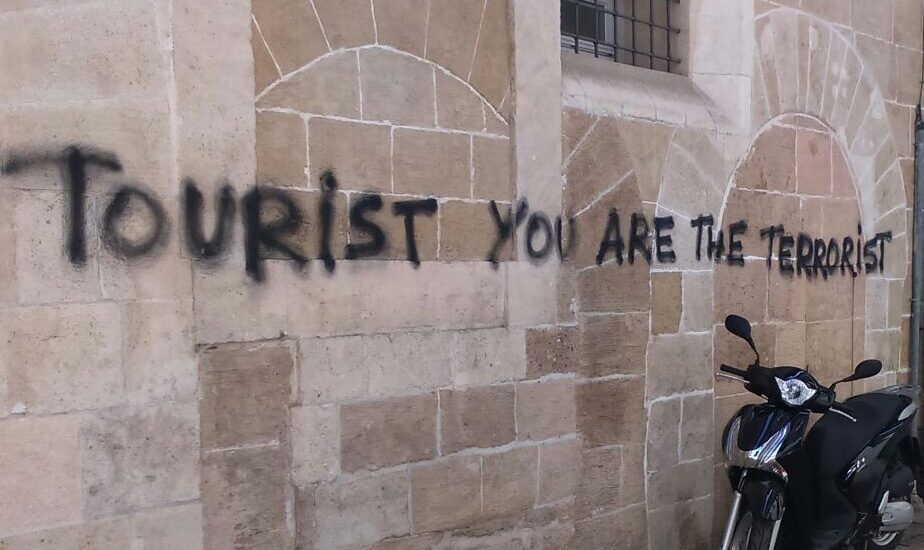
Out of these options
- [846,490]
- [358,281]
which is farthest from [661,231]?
[358,281]

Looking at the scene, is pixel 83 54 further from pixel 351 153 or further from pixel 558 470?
pixel 558 470

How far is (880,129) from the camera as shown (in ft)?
19.2

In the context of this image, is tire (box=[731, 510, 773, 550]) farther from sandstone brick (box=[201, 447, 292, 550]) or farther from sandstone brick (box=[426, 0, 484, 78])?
sandstone brick (box=[426, 0, 484, 78])

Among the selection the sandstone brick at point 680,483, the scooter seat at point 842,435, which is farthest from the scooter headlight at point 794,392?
the sandstone brick at point 680,483

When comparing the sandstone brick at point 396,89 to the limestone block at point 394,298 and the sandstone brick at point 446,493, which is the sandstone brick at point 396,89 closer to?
the limestone block at point 394,298

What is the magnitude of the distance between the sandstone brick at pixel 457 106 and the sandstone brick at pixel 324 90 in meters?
0.40

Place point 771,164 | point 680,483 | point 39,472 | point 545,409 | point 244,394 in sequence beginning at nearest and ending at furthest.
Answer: point 39,472 < point 244,394 < point 545,409 < point 680,483 < point 771,164

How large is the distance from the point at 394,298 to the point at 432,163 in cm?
60

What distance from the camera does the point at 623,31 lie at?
15.6 ft

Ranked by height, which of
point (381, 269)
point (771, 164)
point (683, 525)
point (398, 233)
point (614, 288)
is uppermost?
point (771, 164)

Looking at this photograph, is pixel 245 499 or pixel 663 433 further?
→ pixel 663 433

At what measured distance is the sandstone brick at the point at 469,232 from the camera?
3.46 m

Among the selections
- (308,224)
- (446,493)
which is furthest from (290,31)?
(446,493)

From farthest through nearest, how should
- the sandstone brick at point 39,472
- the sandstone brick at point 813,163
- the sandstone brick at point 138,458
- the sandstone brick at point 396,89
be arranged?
the sandstone brick at point 813,163, the sandstone brick at point 396,89, the sandstone brick at point 138,458, the sandstone brick at point 39,472
